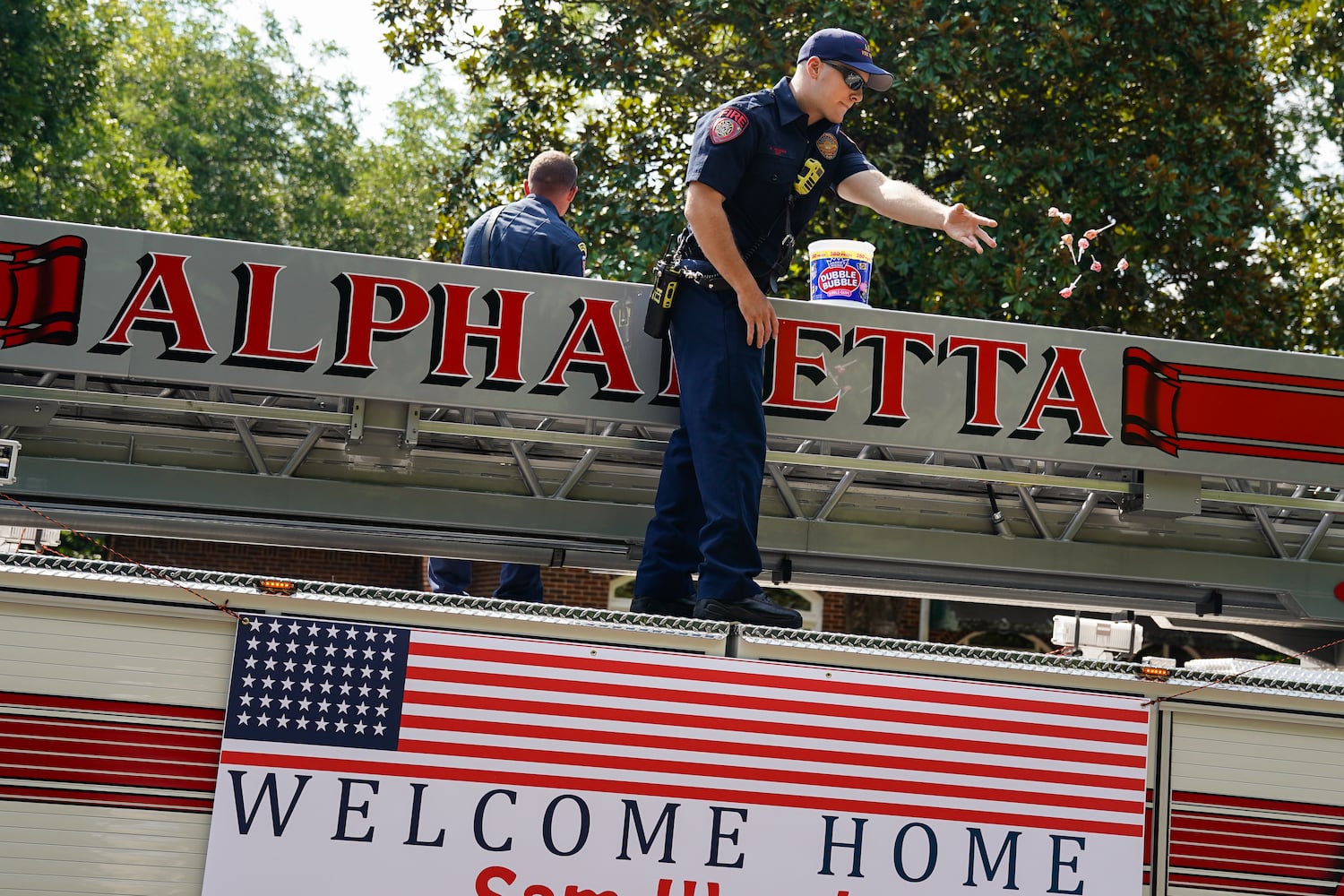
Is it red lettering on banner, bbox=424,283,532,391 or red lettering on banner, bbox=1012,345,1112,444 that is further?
red lettering on banner, bbox=1012,345,1112,444

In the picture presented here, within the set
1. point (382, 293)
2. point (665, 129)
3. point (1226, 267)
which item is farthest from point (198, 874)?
point (1226, 267)

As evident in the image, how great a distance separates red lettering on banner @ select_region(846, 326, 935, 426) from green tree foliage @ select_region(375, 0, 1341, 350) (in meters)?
8.33

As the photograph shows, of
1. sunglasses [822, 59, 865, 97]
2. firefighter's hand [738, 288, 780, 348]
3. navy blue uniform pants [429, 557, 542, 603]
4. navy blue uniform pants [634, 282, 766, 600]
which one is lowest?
navy blue uniform pants [429, 557, 542, 603]

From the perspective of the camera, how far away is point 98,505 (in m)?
4.14

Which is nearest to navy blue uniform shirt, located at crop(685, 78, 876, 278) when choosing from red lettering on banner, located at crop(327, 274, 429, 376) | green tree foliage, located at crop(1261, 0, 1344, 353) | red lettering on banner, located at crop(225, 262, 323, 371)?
red lettering on banner, located at crop(327, 274, 429, 376)

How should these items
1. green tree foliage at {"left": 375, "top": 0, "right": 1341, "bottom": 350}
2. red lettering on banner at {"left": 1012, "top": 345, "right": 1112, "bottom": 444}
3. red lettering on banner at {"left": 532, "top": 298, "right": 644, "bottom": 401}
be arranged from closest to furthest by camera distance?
red lettering on banner at {"left": 532, "top": 298, "right": 644, "bottom": 401} → red lettering on banner at {"left": 1012, "top": 345, "right": 1112, "bottom": 444} → green tree foliage at {"left": 375, "top": 0, "right": 1341, "bottom": 350}

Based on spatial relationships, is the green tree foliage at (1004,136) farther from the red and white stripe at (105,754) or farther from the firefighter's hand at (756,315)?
the red and white stripe at (105,754)

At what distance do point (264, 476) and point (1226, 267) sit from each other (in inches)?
465

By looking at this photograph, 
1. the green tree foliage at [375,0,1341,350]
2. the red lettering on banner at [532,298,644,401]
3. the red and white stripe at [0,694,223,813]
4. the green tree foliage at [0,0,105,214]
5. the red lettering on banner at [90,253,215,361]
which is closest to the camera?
A: the red and white stripe at [0,694,223,813]

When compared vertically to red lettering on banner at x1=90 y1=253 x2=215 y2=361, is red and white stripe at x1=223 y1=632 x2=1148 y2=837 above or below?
below

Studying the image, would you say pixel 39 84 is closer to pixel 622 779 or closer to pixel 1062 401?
pixel 1062 401

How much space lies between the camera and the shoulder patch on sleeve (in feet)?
11.9

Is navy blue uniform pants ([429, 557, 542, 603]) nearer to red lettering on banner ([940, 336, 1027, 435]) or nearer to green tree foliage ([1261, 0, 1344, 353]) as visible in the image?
red lettering on banner ([940, 336, 1027, 435])

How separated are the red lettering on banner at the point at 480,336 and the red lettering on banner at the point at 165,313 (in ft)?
2.17
